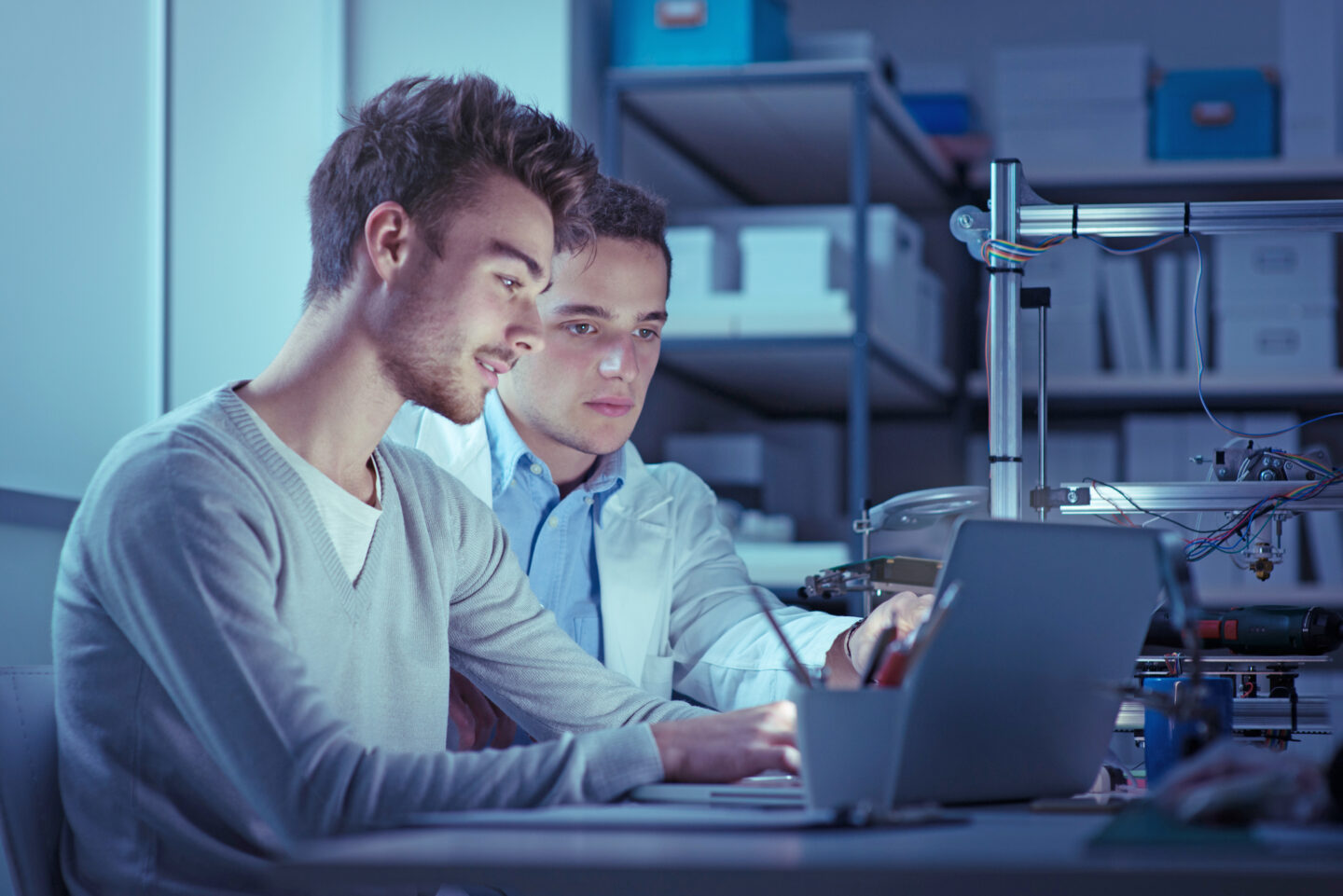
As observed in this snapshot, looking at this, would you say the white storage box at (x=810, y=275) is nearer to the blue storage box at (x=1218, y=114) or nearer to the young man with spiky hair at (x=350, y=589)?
the blue storage box at (x=1218, y=114)

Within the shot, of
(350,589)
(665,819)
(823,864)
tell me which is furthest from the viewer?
(350,589)

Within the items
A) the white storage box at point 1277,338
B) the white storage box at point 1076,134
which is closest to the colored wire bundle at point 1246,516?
the white storage box at point 1277,338

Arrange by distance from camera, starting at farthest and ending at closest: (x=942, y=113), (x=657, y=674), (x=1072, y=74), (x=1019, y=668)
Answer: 1. (x=942, y=113)
2. (x=1072, y=74)
3. (x=657, y=674)
4. (x=1019, y=668)

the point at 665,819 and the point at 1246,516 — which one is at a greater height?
the point at 1246,516

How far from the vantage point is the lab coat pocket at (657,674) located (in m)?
1.78

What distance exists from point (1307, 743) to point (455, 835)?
2.83 feet

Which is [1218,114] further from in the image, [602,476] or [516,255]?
[516,255]

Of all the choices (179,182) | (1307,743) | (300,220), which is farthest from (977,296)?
(1307,743)

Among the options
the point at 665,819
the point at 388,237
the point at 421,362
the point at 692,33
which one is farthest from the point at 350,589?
the point at 692,33

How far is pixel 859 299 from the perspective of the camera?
102 inches

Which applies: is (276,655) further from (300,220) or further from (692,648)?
(300,220)

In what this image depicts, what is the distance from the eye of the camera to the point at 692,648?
182cm

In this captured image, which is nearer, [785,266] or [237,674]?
[237,674]

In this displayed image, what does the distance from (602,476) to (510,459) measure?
0.42 ft
